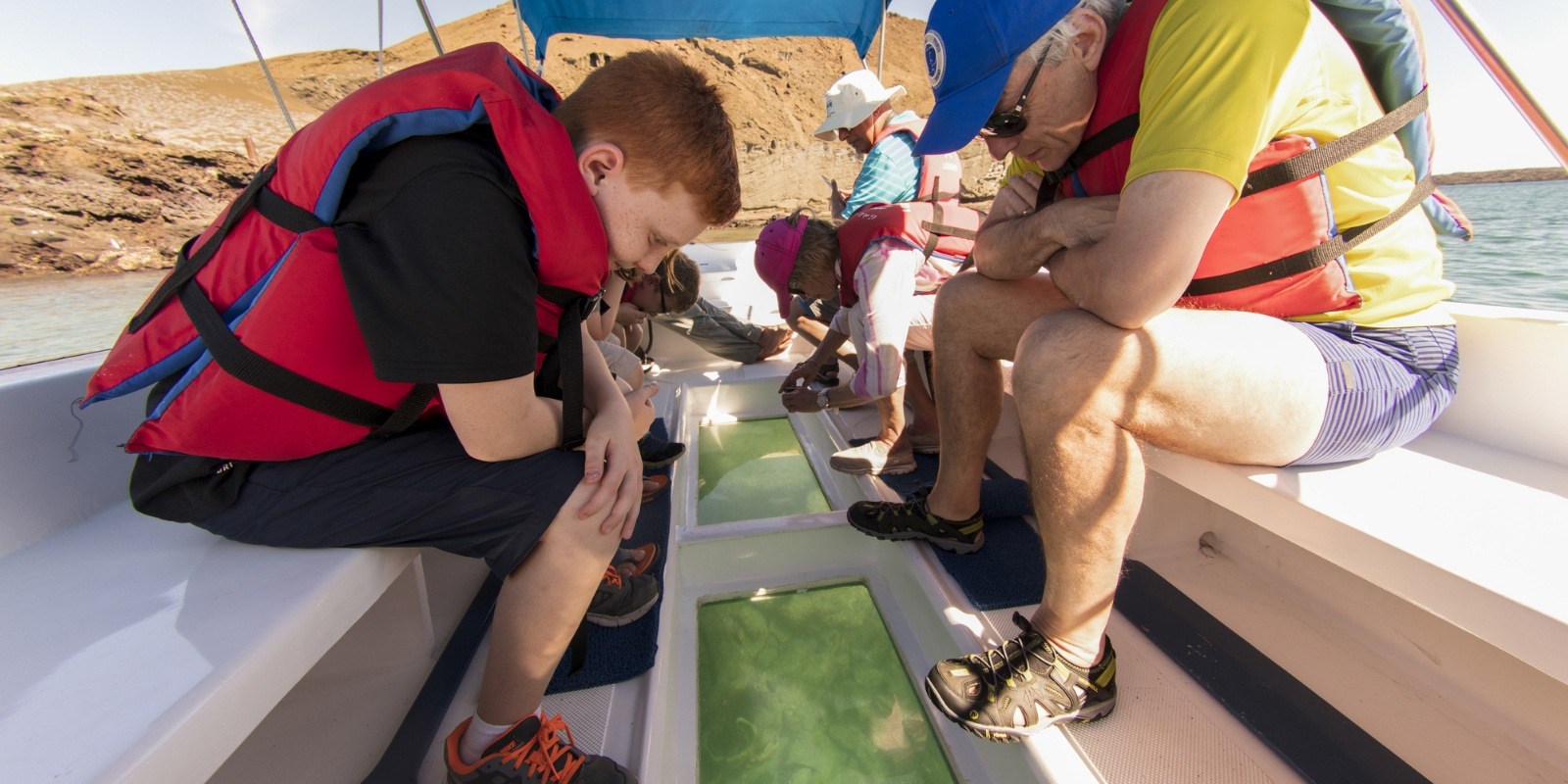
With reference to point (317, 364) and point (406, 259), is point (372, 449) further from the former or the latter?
point (406, 259)

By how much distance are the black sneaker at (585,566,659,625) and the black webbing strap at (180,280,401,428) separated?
70 centimetres

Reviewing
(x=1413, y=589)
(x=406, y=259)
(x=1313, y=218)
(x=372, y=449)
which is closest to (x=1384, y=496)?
(x=1413, y=589)

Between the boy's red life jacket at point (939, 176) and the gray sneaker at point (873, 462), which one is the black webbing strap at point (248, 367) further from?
the boy's red life jacket at point (939, 176)

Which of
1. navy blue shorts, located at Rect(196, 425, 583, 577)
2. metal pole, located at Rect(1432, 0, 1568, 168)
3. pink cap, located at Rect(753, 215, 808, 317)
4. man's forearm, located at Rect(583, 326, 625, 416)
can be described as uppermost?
metal pole, located at Rect(1432, 0, 1568, 168)

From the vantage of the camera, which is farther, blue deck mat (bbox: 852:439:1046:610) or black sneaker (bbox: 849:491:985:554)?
black sneaker (bbox: 849:491:985:554)

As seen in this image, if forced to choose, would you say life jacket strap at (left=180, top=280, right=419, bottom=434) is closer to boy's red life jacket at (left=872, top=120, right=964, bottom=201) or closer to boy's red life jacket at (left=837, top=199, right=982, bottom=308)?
boy's red life jacket at (left=837, top=199, right=982, bottom=308)

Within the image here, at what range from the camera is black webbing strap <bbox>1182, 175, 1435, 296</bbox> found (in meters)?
1.05

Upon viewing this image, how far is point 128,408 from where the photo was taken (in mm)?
1357

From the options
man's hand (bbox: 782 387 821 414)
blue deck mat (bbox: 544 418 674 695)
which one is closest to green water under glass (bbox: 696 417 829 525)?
man's hand (bbox: 782 387 821 414)

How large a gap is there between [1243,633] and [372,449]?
5.82 ft

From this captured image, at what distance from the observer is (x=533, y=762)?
97 centimetres

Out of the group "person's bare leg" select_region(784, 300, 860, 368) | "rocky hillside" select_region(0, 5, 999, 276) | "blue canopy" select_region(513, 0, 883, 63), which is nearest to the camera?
"person's bare leg" select_region(784, 300, 860, 368)

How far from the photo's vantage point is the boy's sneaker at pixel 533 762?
960mm

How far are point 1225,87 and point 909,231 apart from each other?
1.41 meters
